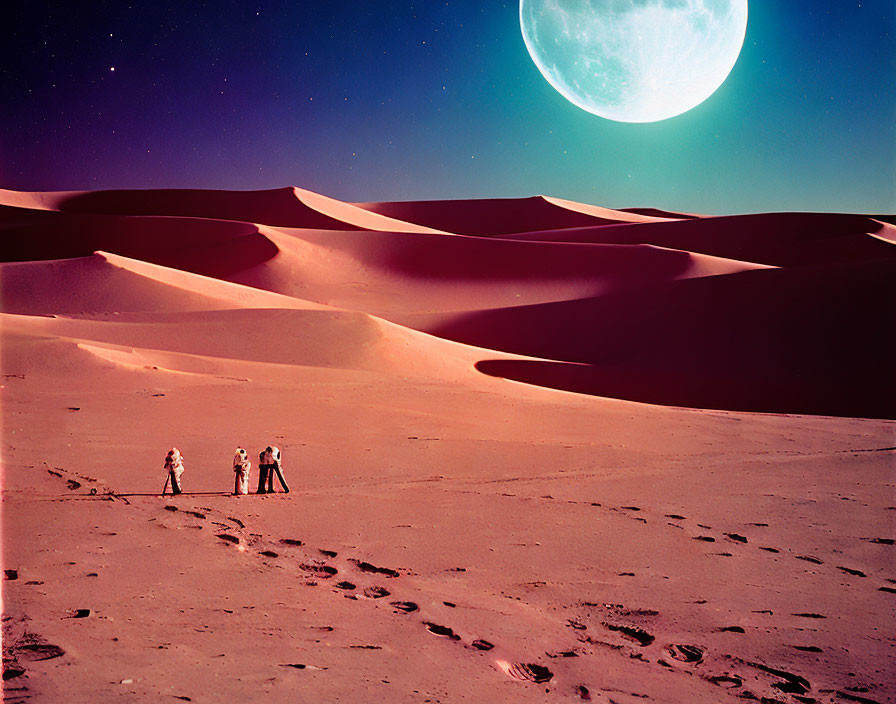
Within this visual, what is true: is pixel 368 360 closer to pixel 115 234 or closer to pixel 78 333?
pixel 78 333

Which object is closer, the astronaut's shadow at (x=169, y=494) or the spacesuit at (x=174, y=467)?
the astronaut's shadow at (x=169, y=494)

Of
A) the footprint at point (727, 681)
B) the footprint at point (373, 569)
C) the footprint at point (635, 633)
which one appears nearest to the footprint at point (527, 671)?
the footprint at point (635, 633)

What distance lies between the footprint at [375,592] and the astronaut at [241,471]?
265cm

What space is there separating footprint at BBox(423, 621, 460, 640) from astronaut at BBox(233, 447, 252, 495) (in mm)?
3255

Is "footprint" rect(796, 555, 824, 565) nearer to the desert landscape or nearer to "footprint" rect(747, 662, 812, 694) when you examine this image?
the desert landscape

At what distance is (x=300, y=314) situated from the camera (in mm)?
19953

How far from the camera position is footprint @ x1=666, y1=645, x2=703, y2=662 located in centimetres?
392

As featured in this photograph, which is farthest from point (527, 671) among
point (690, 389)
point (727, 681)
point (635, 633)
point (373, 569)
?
point (690, 389)

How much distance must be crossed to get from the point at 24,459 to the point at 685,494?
6.58m

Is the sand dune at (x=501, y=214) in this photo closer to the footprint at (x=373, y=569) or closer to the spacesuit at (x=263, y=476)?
the spacesuit at (x=263, y=476)

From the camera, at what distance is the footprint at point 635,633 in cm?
411

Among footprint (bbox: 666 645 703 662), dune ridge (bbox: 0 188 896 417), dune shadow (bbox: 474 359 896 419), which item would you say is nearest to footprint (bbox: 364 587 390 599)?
footprint (bbox: 666 645 703 662)

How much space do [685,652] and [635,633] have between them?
301mm

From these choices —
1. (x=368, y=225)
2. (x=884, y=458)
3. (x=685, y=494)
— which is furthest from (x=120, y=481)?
(x=368, y=225)
